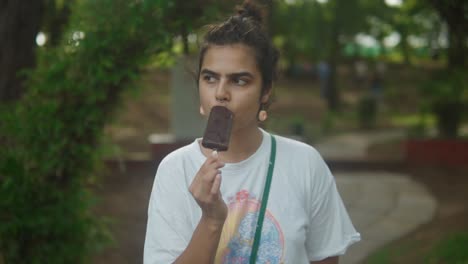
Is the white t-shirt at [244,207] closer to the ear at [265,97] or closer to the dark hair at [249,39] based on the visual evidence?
the ear at [265,97]

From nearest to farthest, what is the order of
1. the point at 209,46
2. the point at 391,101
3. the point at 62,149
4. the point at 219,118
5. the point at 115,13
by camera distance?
1. the point at 219,118
2. the point at 209,46
3. the point at 115,13
4. the point at 62,149
5. the point at 391,101

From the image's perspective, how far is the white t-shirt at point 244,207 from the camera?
2.33m

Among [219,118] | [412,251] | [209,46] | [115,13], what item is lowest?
[412,251]

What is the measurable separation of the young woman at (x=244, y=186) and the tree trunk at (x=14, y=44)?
4.57m

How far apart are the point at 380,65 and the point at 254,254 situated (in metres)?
33.8

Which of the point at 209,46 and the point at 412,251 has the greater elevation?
the point at 209,46

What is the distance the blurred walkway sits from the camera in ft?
27.6

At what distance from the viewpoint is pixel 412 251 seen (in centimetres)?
781

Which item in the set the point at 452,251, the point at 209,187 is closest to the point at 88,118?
the point at 209,187

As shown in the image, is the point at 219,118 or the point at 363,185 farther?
the point at 363,185

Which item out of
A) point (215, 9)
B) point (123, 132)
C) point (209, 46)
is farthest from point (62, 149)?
point (123, 132)

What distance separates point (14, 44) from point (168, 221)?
4.87 m

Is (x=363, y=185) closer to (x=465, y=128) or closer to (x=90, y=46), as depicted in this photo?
(x=90, y=46)

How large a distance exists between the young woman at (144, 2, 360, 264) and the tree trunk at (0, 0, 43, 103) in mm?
4566
